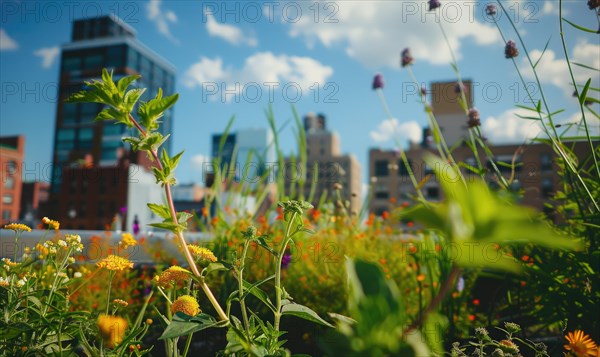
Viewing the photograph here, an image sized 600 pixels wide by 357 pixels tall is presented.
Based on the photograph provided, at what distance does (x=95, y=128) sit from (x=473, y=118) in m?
56.6

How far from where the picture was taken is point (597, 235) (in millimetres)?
1771

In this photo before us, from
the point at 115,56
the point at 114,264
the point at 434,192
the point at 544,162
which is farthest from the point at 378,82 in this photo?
the point at 115,56

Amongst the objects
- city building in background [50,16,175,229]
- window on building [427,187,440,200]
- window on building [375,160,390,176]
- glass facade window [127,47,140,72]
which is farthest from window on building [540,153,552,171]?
glass facade window [127,47,140,72]

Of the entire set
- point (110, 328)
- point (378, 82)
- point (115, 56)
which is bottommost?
point (110, 328)

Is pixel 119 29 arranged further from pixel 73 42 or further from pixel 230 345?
pixel 230 345

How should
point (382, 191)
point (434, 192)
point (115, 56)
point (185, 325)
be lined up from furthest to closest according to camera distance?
point (115, 56) → point (382, 191) → point (434, 192) → point (185, 325)

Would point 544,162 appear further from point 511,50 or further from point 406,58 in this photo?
point 511,50

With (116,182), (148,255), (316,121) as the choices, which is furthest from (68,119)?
(148,255)

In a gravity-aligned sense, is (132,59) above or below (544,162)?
above

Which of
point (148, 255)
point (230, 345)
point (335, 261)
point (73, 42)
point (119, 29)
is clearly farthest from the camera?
point (119, 29)

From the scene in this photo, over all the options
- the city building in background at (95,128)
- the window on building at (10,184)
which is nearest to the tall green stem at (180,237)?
the city building in background at (95,128)

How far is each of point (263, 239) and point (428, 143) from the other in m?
2.57

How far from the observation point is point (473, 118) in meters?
2.24

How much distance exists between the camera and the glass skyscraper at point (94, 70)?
53.3 m
